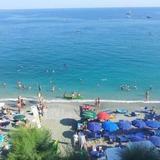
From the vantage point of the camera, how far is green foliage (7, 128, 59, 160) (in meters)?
20.0

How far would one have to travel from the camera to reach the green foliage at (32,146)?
1995 cm

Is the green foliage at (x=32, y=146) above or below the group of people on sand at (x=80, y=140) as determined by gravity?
above

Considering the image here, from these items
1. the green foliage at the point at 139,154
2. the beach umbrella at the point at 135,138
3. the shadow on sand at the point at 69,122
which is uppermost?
the green foliage at the point at 139,154

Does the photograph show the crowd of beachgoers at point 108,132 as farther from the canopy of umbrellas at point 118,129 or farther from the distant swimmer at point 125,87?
the distant swimmer at point 125,87

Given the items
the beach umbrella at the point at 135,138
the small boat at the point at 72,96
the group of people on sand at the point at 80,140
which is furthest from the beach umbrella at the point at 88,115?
the small boat at the point at 72,96

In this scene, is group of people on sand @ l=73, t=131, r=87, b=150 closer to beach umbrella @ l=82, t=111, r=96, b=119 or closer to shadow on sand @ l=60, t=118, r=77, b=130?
beach umbrella @ l=82, t=111, r=96, b=119

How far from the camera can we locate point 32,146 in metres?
20.6

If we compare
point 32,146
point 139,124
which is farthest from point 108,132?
point 32,146

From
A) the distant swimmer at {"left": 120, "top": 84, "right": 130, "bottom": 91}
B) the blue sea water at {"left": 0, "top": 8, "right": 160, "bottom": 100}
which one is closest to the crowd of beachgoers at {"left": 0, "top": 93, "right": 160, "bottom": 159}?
the blue sea water at {"left": 0, "top": 8, "right": 160, "bottom": 100}

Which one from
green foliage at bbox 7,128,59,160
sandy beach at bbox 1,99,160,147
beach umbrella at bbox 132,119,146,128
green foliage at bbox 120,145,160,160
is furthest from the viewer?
sandy beach at bbox 1,99,160,147

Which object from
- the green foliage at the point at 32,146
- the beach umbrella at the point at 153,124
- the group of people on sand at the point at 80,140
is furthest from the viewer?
the beach umbrella at the point at 153,124

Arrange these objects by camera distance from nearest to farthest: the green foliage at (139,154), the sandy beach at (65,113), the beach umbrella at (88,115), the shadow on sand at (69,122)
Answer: the green foliage at (139,154)
the sandy beach at (65,113)
the beach umbrella at (88,115)
the shadow on sand at (69,122)

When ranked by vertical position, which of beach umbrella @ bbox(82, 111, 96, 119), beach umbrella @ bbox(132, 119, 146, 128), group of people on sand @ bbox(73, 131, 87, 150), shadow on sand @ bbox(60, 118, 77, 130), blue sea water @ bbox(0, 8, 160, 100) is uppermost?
blue sea water @ bbox(0, 8, 160, 100)

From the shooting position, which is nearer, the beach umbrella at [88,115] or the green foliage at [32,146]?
the green foliage at [32,146]
